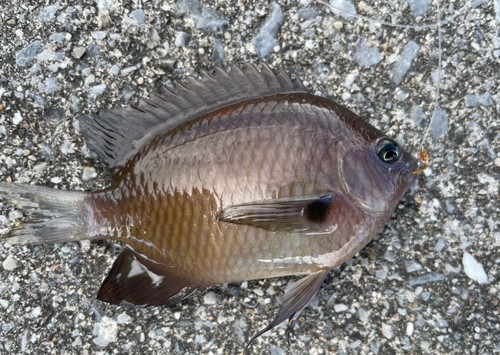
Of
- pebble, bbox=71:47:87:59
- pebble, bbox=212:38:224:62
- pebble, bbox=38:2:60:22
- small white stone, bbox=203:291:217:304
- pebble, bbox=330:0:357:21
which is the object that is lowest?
small white stone, bbox=203:291:217:304

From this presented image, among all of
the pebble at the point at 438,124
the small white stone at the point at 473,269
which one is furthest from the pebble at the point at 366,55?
the small white stone at the point at 473,269

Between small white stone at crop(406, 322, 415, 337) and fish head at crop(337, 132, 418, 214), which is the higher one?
fish head at crop(337, 132, 418, 214)

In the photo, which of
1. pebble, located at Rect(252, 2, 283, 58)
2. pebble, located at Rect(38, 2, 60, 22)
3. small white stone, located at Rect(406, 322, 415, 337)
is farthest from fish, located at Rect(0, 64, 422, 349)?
pebble, located at Rect(38, 2, 60, 22)

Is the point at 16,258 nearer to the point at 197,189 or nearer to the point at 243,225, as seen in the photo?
the point at 197,189

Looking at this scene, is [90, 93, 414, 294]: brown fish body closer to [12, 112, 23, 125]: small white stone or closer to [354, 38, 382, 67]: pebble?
[354, 38, 382, 67]: pebble

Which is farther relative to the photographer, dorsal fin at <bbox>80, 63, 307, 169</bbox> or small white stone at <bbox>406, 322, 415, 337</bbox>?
small white stone at <bbox>406, 322, 415, 337</bbox>

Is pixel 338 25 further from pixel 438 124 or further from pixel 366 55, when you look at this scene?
pixel 438 124

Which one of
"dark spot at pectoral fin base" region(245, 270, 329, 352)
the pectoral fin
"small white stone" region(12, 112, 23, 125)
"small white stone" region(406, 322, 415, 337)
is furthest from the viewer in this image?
"small white stone" region(12, 112, 23, 125)
